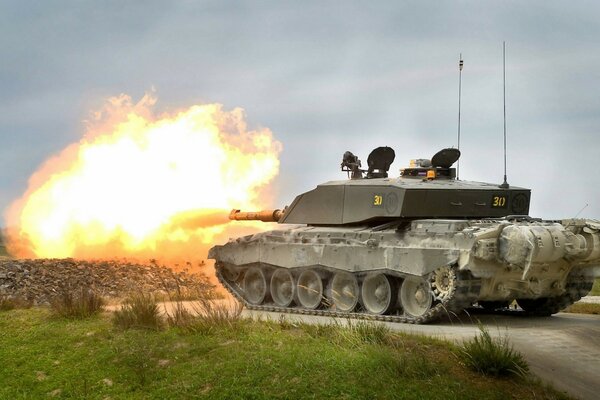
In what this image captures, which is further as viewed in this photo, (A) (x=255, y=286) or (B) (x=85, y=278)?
(B) (x=85, y=278)

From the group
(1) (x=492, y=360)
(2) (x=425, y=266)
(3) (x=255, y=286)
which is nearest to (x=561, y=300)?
(2) (x=425, y=266)

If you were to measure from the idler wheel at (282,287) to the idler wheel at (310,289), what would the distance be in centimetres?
28

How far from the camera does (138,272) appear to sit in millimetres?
27578

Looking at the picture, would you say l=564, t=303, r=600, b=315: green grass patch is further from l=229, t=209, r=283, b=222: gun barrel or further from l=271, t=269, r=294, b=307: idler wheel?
l=229, t=209, r=283, b=222: gun barrel

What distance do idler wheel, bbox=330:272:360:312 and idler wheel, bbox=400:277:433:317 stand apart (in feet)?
4.06

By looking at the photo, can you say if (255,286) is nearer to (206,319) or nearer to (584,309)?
(206,319)

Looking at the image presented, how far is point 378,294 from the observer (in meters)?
17.7

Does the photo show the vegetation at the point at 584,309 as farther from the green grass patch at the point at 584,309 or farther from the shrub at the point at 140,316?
the shrub at the point at 140,316

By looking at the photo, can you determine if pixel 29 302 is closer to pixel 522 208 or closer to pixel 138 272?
pixel 138 272

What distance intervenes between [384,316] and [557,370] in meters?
5.52

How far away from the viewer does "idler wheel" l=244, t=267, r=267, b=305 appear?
20.6 meters

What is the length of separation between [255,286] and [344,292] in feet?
11.2

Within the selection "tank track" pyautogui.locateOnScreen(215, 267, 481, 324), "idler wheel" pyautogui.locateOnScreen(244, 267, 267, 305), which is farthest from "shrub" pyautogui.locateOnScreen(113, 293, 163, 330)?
"idler wheel" pyautogui.locateOnScreen(244, 267, 267, 305)

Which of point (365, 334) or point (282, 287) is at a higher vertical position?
point (365, 334)
